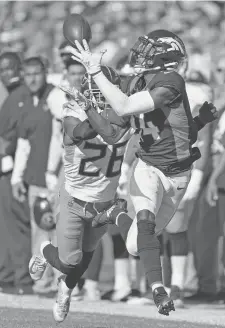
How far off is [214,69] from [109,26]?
3926mm

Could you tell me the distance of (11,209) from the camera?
8359 mm

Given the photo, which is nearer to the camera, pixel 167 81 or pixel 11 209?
pixel 167 81

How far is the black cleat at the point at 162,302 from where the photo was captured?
497cm

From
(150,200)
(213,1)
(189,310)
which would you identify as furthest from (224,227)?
(213,1)

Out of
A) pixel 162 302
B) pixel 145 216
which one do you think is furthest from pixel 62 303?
pixel 162 302

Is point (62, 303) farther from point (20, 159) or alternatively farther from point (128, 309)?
point (20, 159)

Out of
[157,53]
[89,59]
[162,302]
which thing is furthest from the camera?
[157,53]

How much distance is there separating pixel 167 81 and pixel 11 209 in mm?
3405

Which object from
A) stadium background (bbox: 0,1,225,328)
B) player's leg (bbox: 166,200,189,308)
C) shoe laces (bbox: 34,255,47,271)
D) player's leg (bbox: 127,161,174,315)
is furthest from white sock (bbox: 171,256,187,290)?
stadium background (bbox: 0,1,225,328)

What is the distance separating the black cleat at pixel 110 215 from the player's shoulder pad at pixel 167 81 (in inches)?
34.1

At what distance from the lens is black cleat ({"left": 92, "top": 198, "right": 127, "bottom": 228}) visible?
5.76 m

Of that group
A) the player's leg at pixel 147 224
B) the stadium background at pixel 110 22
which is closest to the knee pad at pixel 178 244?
the player's leg at pixel 147 224

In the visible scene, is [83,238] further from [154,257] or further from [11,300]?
[11,300]

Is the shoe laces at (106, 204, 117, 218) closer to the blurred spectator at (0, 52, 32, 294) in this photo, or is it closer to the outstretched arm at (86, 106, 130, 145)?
the outstretched arm at (86, 106, 130, 145)
